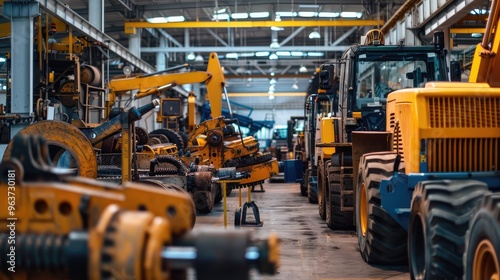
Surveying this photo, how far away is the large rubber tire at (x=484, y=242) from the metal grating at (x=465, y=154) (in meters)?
1.66

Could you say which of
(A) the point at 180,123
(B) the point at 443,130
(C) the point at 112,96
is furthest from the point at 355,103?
(A) the point at 180,123

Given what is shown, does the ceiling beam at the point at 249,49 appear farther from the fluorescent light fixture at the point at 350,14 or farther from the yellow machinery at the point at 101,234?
the yellow machinery at the point at 101,234

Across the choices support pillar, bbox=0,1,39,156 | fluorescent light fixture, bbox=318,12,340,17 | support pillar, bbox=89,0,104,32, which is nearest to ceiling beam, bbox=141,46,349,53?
fluorescent light fixture, bbox=318,12,340,17

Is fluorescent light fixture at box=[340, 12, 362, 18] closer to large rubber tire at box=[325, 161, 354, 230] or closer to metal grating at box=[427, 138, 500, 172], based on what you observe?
large rubber tire at box=[325, 161, 354, 230]

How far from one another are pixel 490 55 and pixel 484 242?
332 cm

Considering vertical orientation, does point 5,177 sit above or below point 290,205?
→ above

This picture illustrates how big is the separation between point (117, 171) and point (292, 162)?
354 inches

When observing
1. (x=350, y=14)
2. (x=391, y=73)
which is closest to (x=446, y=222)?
(x=391, y=73)

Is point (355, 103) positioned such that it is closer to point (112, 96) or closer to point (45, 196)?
point (45, 196)

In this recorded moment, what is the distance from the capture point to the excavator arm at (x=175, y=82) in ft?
73.6

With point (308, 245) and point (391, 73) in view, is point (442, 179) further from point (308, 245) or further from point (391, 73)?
point (391, 73)

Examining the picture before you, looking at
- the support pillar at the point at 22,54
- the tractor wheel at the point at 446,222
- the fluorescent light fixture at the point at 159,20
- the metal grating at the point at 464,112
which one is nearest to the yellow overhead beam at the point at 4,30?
the support pillar at the point at 22,54

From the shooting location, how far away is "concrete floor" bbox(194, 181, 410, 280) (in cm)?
840

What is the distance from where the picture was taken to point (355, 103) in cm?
1174
